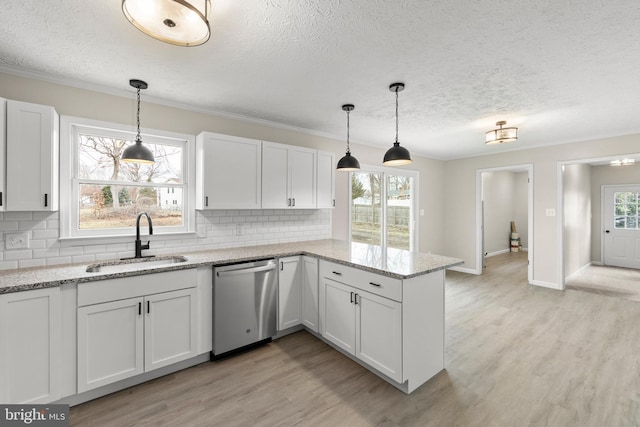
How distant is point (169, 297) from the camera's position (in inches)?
92.4

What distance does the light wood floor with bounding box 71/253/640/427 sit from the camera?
75.9 inches

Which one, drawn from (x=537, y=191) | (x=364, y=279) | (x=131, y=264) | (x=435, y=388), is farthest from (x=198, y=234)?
(x=537, y=191)

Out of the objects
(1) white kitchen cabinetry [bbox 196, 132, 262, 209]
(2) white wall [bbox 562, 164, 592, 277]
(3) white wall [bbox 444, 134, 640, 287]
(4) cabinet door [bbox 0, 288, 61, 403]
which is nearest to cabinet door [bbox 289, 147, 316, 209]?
(1) white kitchen cabinetry [bbox 196, 132, 262, 209]

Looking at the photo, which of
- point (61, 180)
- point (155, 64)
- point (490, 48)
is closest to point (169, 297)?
point (61, 180)

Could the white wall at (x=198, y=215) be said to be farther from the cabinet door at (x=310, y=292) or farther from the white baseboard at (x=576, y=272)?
the white baseboard at (x=576, y=272)

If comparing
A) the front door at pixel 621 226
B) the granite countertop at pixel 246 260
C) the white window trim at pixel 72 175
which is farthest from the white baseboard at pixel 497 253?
the white window trim at pixel 72 175

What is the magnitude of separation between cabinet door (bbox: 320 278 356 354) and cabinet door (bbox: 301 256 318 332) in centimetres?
13

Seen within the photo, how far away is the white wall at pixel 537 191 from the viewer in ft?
14.6

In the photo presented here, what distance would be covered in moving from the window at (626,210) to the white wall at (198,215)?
234 inches

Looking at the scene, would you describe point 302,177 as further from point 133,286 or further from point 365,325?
point 133,286

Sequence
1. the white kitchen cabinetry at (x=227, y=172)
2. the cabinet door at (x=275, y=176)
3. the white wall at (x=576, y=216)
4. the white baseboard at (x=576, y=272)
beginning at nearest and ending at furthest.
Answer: the white kitchen cabinetry at (x=227, y=172) → the cabinet door at (x=275, y=176) → the white wall at (x=576, y=216) → the white baseboard at (x=576, y=272)

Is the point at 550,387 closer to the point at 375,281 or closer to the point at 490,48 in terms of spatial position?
the point at 375,281

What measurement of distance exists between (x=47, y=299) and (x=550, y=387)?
3.80 meters

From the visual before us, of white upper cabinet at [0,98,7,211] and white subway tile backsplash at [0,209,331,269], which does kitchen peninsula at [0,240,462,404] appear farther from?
white upper cabinet at [0,98,7,211]
